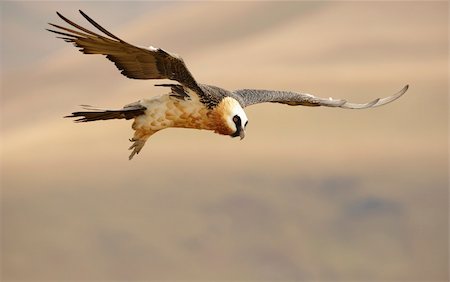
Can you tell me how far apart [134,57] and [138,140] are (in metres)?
1.11

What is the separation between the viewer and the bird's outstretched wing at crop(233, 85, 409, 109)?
1007 centimetres

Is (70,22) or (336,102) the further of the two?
(336,102)

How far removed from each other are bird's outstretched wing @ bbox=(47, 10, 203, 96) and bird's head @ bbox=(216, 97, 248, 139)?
12.0 inches

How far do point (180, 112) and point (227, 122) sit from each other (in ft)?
1.87

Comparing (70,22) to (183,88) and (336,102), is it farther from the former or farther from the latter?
(336,102)

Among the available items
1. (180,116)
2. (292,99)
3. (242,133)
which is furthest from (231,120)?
(292,99)

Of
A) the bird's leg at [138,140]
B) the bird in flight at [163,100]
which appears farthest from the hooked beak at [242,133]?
the bird's leg at [138,140]

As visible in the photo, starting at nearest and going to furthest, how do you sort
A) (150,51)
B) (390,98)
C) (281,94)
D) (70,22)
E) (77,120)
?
1. (70,22)
2. (150,51)
3. (77,120)
4. (281,94)
5. (390,98)

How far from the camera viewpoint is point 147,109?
962 centimetres

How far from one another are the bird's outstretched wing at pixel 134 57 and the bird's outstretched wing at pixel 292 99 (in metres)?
0.86

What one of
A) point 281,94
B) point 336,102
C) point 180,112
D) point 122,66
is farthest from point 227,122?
point 336,102

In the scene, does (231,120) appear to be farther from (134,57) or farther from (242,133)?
(134,57)

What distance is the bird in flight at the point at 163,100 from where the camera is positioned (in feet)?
29.2

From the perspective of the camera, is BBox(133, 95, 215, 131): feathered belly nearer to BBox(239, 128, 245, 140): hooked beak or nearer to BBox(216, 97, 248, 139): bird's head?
BBox(216, 97, 248, 139): bird's head
